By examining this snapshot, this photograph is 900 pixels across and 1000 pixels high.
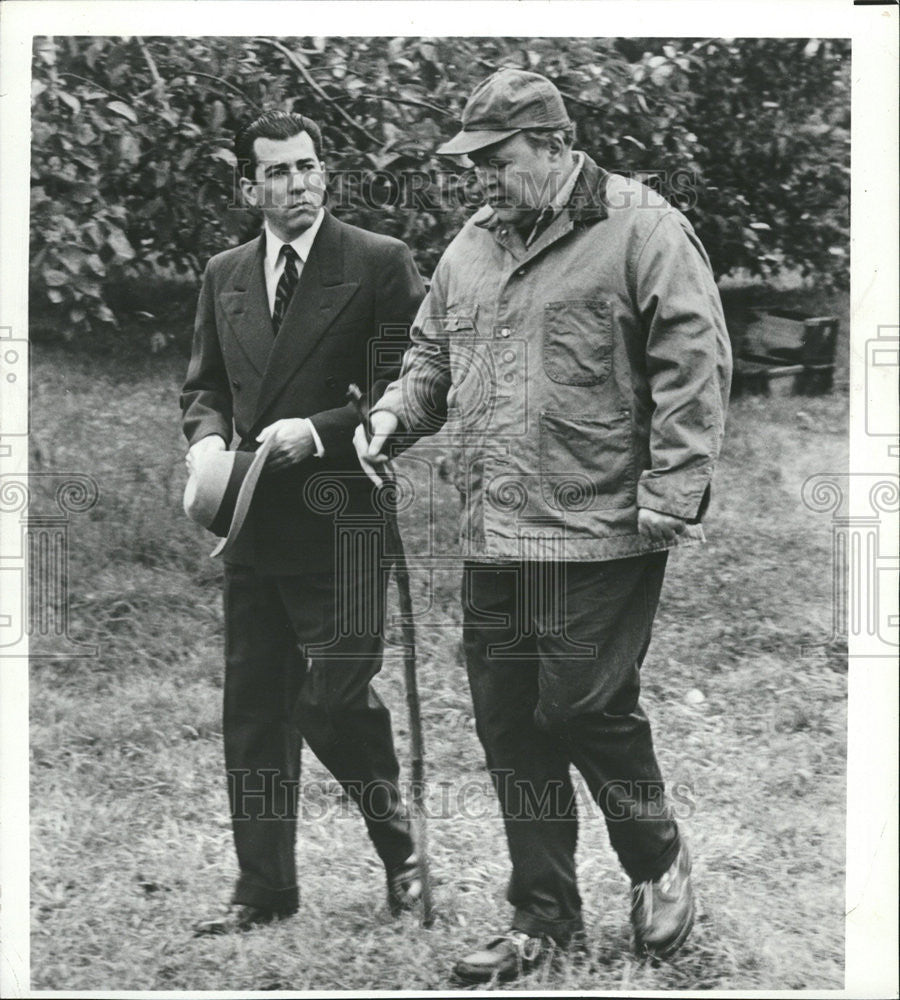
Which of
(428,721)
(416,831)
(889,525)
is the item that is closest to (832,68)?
(889,525)

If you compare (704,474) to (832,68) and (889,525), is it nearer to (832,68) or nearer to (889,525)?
(889,525)

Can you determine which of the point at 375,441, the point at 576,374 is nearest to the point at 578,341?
the point at 576,374

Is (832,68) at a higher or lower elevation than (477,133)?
higher

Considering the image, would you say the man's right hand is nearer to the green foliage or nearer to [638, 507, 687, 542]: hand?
the green foliage

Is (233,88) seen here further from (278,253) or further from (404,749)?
(404,749)

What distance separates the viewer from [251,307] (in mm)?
4684

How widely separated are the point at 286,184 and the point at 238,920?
2519mm

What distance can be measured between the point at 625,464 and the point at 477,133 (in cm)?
116

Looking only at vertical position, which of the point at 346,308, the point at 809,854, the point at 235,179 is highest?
the point at 235,179

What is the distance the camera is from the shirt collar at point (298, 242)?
467 centimetres

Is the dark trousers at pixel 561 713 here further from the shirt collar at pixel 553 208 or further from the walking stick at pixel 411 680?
the shirt collar at pixel 553 208

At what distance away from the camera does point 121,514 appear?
4777 millimetres

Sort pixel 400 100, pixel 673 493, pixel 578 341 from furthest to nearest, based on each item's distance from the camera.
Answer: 1. pixel 400 100
2. pixel 578 341
3. pixel 673 493

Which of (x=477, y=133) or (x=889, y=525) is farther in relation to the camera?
(x=889, y=525)
